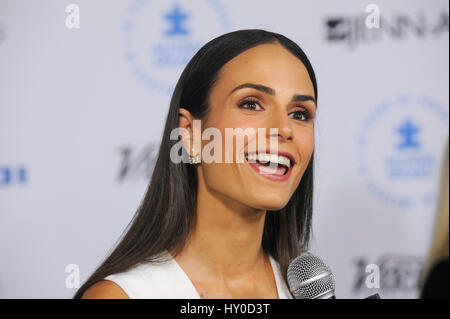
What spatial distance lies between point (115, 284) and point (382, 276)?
1.37m

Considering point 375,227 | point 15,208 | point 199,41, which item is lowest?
point 375,227

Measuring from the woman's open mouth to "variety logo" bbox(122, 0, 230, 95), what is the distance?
3.04 ft

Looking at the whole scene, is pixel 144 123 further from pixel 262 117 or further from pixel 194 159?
pixel 262 117

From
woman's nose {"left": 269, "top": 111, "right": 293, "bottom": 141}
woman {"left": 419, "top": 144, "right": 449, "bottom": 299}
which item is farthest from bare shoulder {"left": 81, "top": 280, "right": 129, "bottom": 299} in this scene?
woman {"left": 419, "top": 144, "right": 449, "bottom": 299}

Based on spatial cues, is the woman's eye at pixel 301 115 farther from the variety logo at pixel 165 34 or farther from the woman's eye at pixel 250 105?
the variety logo at pixel 165 34

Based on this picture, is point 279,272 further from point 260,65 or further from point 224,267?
point 260,65

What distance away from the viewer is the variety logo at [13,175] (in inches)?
81.6

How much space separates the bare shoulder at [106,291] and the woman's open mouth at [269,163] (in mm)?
398

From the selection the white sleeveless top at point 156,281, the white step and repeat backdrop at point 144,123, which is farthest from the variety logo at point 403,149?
the white sleeveless top at point 156,281

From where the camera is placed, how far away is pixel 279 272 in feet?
4.94
